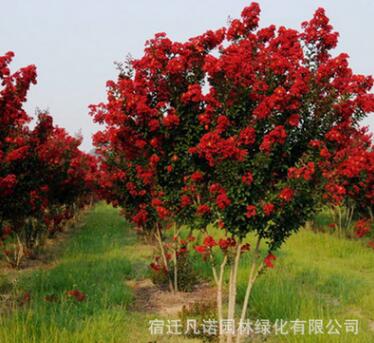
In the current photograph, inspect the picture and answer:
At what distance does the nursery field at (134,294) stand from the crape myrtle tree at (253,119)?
5.03ft

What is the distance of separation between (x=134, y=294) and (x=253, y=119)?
478cm

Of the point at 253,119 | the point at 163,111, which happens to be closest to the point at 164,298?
the point at 163,111

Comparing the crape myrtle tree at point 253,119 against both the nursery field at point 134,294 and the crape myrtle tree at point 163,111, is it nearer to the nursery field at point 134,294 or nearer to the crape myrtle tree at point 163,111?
the crape myrtle tree at point 163,111

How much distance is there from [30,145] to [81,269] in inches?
115

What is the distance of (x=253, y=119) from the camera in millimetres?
5441

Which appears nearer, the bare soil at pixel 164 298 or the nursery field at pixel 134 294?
the nursery field at pixel 134 294

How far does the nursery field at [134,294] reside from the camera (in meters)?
5.76

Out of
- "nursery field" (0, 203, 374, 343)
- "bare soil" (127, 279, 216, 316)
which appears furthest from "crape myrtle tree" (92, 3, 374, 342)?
"bare soil" (127, 279, 216, 316)

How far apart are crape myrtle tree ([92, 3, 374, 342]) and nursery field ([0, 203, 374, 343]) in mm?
1534

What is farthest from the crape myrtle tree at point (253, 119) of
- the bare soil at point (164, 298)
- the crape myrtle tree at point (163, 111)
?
the bare soil at point (164, 298)

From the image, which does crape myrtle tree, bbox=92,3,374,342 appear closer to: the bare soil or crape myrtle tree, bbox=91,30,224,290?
crape myrtle tree, bbox=91,30,224,290

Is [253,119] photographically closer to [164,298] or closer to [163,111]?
[163,111]

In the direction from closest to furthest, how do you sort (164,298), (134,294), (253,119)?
(253,119) < (164,298) < (134,294)

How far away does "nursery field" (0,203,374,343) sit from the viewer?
227 inches
